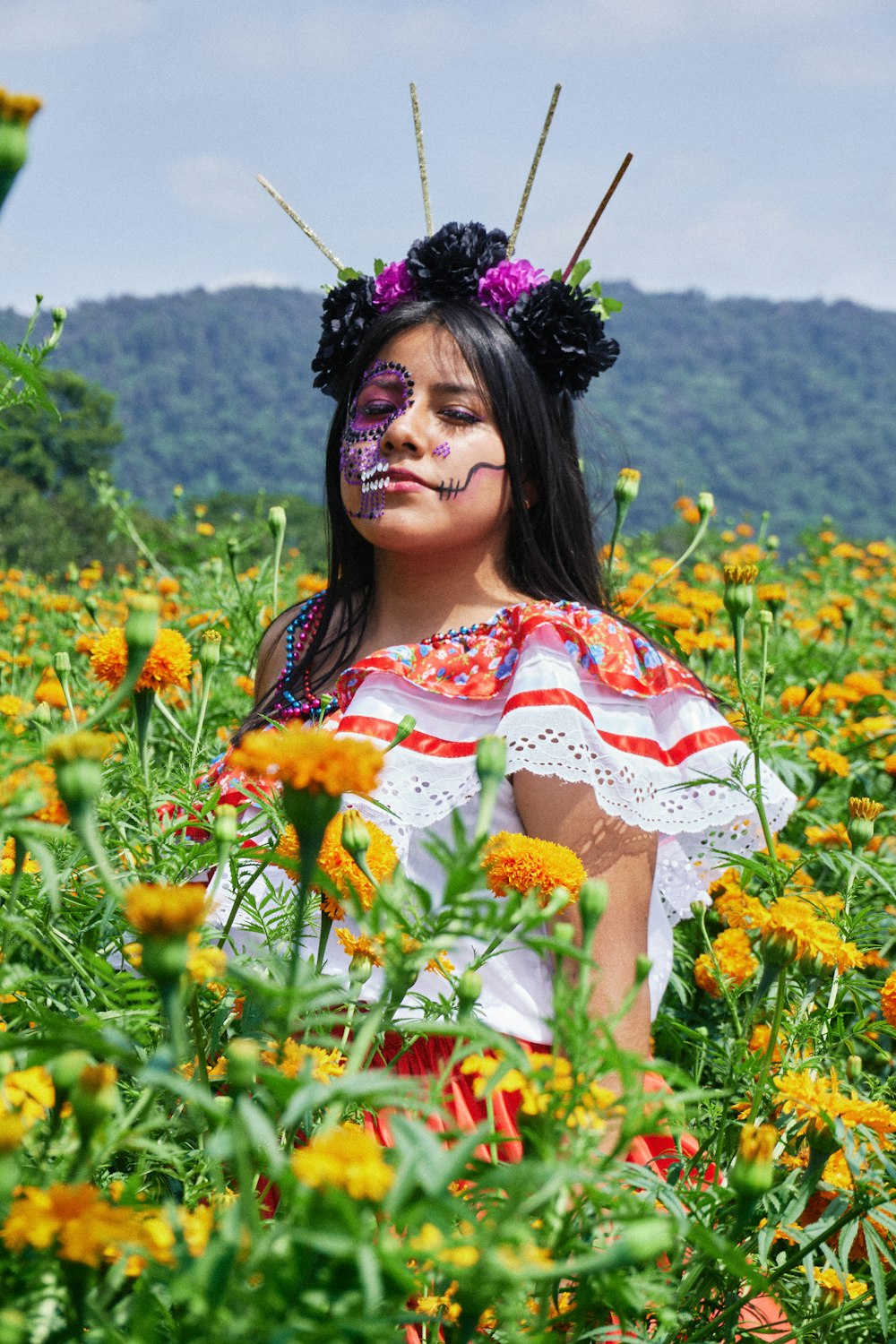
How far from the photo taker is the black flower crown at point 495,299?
5.59 ft

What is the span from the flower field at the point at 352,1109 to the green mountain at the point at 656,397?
173ft

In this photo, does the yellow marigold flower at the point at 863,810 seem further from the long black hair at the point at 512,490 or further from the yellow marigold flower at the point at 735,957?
the long black hair at the point at 512,490

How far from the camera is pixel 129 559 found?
28.6 feet

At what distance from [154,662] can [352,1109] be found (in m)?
0.44

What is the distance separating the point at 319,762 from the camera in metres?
0.54

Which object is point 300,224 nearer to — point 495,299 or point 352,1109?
point 495,299

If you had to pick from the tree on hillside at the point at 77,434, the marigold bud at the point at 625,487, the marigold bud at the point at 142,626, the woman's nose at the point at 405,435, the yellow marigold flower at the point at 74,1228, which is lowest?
the yellow marigold flower at the point at 74,1228

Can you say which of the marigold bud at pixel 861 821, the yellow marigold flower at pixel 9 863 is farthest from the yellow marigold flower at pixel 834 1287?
the yellow marigold flower at pixel 9 863

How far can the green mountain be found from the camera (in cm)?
6328

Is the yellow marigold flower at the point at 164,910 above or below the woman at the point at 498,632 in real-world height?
below

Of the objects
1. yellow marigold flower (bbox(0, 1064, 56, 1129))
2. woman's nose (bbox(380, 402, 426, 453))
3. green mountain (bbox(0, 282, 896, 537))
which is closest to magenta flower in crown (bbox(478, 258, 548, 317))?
woman's nose (bbox(380, 402, 426, 453))

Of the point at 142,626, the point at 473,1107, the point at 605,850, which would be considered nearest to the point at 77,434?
the point at 605,850

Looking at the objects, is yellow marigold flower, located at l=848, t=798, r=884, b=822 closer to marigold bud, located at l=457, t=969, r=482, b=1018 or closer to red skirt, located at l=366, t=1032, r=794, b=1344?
red skirt, located at l=366, t=1032, r=794, b=1344

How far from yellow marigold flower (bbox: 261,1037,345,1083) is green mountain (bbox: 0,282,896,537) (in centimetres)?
5303
